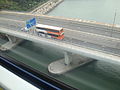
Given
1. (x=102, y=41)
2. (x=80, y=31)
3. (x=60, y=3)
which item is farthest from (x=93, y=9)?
(x=102, y=41)

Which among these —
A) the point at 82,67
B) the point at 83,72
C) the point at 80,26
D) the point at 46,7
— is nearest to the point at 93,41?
the point at 82,67

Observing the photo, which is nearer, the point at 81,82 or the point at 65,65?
the point at 81,82

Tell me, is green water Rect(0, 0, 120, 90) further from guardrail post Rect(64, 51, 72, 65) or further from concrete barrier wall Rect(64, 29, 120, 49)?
concrete barrier wall Rect(64, 29, 120, 49)

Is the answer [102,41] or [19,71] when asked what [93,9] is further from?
[19,71]

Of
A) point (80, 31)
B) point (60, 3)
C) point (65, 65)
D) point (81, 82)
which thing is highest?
point (60, 3)

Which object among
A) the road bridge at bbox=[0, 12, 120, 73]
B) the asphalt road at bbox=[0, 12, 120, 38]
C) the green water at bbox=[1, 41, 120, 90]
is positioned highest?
the asphalt road at bbox=[0, 12, 120, 38]

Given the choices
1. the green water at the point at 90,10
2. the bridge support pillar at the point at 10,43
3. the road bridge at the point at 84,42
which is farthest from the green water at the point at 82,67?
the road bridge at the point at 84,42

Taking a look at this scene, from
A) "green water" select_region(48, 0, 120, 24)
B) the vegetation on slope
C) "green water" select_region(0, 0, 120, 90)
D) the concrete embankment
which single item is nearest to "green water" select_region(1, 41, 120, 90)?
"green water" select_region(0, 0, 120, 90)
